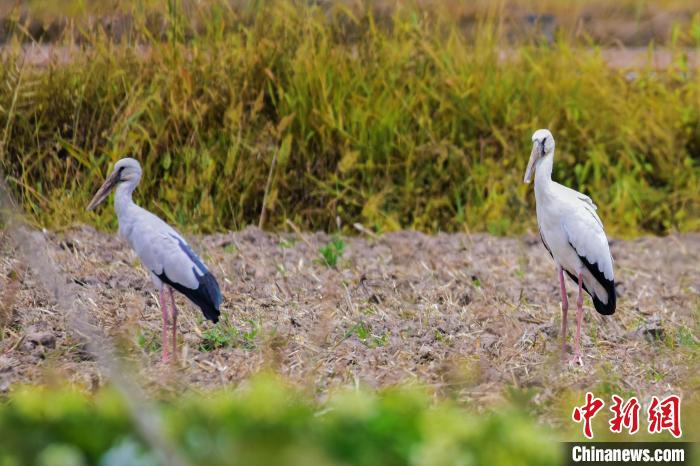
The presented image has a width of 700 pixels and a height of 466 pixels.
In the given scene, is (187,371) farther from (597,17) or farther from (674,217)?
(597,17)

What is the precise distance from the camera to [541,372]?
12.6 feet

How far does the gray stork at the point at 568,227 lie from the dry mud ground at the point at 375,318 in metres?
0.29

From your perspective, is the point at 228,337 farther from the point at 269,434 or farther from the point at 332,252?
the point at 269,434

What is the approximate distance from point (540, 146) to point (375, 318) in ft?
3.06

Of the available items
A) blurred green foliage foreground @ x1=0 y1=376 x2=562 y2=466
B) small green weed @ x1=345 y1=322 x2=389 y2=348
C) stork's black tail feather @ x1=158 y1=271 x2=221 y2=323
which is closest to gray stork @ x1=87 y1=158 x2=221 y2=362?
stork's black tail feather @ x1=158 y1=271 x2=221 y2=323

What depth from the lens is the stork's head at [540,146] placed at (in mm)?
4129

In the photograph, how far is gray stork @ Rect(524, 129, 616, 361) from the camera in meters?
4.20

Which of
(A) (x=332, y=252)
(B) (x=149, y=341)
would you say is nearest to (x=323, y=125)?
(A) (x=332, y=252)

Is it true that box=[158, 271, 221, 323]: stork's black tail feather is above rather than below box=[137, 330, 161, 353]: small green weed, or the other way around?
above
